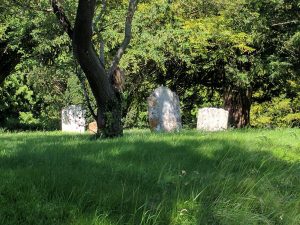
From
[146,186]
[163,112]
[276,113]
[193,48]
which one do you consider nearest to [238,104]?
[193,48]

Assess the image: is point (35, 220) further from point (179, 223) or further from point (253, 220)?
point (253, 220)

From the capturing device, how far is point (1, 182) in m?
4.85

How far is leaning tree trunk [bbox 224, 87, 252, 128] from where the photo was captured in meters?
23.2

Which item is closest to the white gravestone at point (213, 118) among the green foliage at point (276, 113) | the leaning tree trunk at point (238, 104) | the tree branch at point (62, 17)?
the leaning tree trunk at point (238, 104)

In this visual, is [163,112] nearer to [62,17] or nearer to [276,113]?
[62,17]

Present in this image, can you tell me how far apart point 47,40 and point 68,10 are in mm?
6252

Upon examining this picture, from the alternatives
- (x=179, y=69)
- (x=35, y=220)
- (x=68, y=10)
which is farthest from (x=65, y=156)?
(x=179, y=69)

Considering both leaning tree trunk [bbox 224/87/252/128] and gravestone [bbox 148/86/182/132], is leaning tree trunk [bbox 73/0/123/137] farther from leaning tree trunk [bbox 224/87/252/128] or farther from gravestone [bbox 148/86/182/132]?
leaning tree trunk [bbox 224/87/252/128]

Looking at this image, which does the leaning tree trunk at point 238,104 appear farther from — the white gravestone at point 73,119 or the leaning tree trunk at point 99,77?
the leaning tree trunk at point 99,77

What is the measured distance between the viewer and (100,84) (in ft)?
36.1

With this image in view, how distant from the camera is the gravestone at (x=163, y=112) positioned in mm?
17469

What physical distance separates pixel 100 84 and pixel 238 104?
536 inches

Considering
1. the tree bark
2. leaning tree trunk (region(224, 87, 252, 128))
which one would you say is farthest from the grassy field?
the tree bark

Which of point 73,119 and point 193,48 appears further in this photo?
point 73,119
